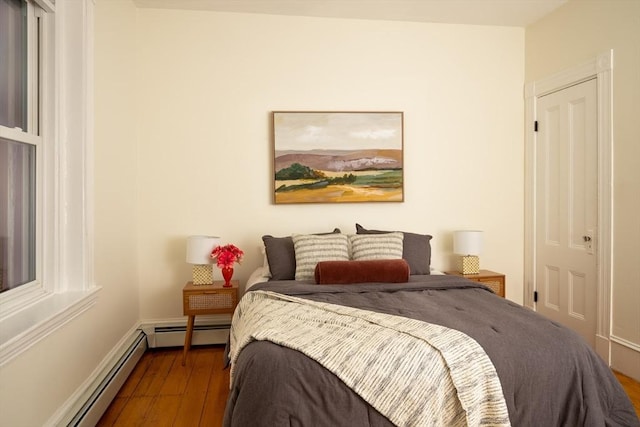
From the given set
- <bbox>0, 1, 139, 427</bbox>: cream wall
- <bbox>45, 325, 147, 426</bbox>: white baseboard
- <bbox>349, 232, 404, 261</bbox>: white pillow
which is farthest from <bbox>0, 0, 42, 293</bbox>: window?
<bbox>349, 232, 404, 261</bbox>: white pillow

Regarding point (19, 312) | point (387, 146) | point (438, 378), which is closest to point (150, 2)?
point (387, 146)

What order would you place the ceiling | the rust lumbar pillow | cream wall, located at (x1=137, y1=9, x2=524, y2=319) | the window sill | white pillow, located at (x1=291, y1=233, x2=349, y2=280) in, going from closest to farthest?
the window sill → the rust lumbar pillow → white pillow, located at (x1=291, y1=233, x2=349, y2=280) → the ceiling → cream wall, located at (x1=137, y1=9, x2=524, y2=319)

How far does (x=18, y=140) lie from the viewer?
1753 mm

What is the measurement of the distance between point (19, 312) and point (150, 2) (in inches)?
104

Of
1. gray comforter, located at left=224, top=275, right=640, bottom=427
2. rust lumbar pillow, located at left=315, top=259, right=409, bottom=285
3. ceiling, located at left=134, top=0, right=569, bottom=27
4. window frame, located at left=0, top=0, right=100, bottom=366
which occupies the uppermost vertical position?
ceiling, located at left=134, top=0, right=569, bottom=27

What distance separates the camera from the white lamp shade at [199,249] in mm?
3002

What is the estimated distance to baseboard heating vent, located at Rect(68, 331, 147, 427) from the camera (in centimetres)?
199

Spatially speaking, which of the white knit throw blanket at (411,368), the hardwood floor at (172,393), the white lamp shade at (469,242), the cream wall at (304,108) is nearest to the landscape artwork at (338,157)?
the cream wall at (304,108)

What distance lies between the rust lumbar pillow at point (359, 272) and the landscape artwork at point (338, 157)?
1.00 m

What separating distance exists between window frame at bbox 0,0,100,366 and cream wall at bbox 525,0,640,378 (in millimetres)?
3485

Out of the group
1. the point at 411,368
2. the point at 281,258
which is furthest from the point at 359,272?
the point at 411,368

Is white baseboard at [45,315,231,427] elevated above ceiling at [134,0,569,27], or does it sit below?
below

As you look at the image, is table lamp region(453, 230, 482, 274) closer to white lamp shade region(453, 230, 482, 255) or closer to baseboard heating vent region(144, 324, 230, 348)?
white lamp shade region(453, 230, 482, 255)

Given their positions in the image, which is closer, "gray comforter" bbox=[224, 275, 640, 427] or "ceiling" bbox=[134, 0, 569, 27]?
"gray comforter" bbox=[224, 275, 640, 427]
